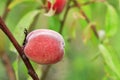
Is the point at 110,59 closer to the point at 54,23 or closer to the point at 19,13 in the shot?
the point at 54,23

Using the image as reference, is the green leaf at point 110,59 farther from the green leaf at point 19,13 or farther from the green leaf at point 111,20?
the green leaf at point 19,13

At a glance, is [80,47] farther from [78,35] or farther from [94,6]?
[94,6]

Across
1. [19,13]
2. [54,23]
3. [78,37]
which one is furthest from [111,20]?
[78,37]

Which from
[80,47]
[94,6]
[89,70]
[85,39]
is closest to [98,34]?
[85,39]

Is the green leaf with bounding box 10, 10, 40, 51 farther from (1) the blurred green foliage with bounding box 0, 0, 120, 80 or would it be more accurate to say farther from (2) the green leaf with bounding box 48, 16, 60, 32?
(2) the green leaf with bounding box 48, 16, 60, 32

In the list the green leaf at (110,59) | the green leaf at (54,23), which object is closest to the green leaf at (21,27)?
the green leaf at (54,23)

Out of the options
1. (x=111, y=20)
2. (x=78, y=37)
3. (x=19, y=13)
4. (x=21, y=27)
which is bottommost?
(x=78, y=37)

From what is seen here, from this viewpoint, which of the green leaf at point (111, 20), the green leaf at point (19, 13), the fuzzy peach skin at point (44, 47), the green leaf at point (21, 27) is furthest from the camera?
the green leaf at point (19, 13)

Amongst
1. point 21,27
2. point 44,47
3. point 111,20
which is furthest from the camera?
point 111,20
